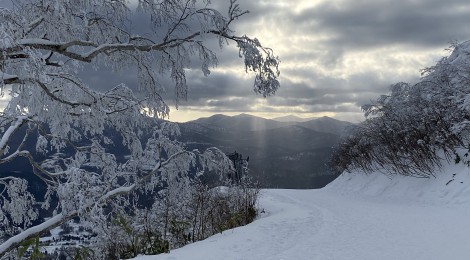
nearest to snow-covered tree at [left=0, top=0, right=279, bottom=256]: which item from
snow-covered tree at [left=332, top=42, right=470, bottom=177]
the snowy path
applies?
the snowy path

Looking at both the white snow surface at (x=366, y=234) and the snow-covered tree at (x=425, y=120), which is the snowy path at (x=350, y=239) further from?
the snow-covered tree at (x=425, y=120)

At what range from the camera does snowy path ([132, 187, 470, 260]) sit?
24.5 ft

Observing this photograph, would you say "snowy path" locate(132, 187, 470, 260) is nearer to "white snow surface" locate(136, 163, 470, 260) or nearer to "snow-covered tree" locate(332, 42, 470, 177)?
"white snow surface" locate(136, 163, 470, 260)

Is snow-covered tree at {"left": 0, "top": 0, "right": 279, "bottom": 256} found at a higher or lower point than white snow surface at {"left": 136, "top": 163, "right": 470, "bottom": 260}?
higher

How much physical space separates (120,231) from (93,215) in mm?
5374

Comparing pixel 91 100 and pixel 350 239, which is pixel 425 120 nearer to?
pixel 350 239

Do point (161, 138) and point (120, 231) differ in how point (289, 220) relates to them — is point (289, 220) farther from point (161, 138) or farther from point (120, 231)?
point (161, 138)

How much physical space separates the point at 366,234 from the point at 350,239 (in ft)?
2.54

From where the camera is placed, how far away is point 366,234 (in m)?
9.55

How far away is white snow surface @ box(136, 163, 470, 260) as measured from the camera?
755 cm

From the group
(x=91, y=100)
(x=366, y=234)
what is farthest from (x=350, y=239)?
(x=91, y=100)

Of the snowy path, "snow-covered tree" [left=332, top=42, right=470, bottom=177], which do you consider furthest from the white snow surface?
"snow-covered tree" [left=332, top=42, right=470, bottom=177]

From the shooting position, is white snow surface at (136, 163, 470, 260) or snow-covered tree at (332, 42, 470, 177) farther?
snow-covered tree at (332, 42, 470, 177)

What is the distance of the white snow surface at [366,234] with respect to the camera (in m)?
7.55
